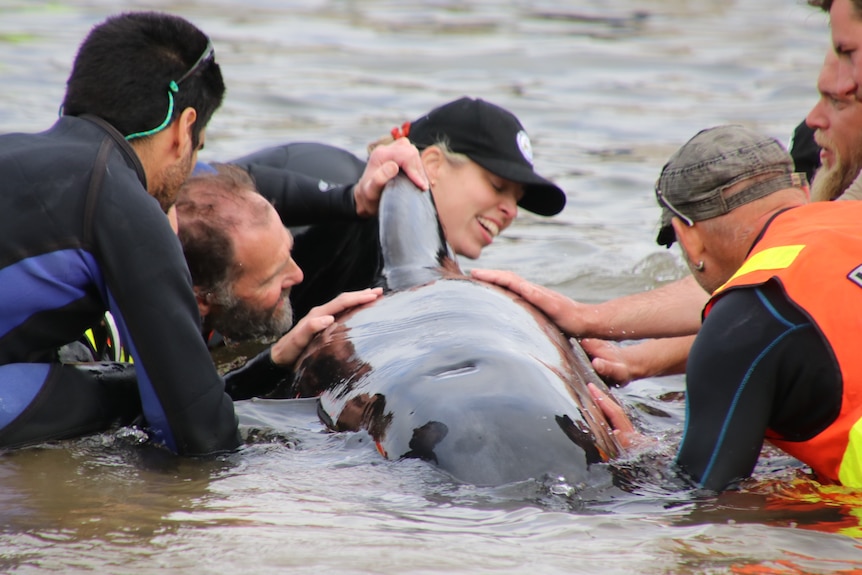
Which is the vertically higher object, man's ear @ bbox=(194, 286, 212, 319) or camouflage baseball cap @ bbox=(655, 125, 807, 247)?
camouflage baseball cap @ bbox=(655, 125, 807, 247)

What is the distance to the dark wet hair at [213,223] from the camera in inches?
202

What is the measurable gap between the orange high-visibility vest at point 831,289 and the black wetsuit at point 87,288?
181 centimetres

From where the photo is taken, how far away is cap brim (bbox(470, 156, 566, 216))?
619cm

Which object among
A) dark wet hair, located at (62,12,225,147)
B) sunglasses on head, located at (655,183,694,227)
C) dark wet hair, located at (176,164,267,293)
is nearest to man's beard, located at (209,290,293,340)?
dark wet hair, located at (176,164,267,293)

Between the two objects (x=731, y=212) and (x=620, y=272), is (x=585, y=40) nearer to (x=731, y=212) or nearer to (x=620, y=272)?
(x=620, y=272)

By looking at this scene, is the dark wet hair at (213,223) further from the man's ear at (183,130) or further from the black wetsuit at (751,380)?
the black wetsuit at (751,380)

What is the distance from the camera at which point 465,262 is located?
340 inches

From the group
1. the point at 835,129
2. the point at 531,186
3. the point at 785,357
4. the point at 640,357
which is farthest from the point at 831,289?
the point at 531,186

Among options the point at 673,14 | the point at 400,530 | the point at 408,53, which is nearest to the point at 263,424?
the point at 400,530

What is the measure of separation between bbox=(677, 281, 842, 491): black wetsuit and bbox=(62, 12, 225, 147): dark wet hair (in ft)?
6.83

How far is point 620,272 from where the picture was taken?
859cm

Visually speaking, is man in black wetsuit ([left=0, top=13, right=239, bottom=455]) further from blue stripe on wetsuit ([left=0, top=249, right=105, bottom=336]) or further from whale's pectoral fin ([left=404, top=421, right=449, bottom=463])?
whale's pectoral fin ([left=404, top=421, right=449, bottom=463])

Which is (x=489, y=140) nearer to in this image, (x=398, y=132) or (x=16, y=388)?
(x=398, y=132)

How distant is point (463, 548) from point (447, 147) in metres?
3.37
